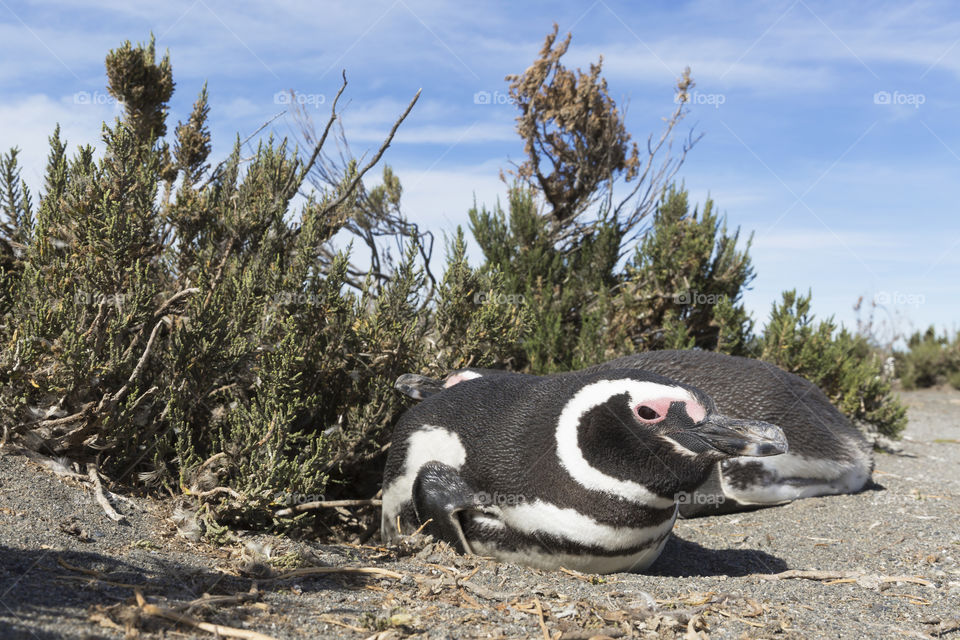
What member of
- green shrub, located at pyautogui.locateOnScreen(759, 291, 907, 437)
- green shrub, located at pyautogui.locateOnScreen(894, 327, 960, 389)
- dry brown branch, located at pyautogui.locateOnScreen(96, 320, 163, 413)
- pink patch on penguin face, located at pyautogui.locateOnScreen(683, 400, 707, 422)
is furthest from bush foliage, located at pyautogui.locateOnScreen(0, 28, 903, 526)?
green shrub, located at pyautogui.locateOnScreen(894, 327, 960, 389)

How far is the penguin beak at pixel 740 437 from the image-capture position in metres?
3.19

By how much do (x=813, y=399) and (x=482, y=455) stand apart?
127 inches

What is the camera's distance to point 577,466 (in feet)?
10.9

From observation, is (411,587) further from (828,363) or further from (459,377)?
(828,363)

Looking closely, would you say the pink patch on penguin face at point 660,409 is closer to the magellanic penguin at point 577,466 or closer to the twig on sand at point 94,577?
the magellanic penguin at point 577,466

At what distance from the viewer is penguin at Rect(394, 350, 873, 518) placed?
5.23m

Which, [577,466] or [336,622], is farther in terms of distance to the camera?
[577,466]

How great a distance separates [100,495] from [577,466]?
2.27 m

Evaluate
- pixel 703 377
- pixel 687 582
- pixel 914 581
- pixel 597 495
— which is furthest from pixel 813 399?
pixel 597 495

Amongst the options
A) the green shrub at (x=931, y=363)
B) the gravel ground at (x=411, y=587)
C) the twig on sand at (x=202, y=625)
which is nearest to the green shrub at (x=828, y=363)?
the gravel ground at (x=411, y=587)

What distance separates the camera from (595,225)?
8.84 m

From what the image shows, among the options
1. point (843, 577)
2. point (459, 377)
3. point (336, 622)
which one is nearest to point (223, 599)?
point (336, 622)

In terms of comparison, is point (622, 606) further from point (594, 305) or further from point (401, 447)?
point (594, 305)

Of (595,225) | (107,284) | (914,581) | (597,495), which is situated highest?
(595,225)
